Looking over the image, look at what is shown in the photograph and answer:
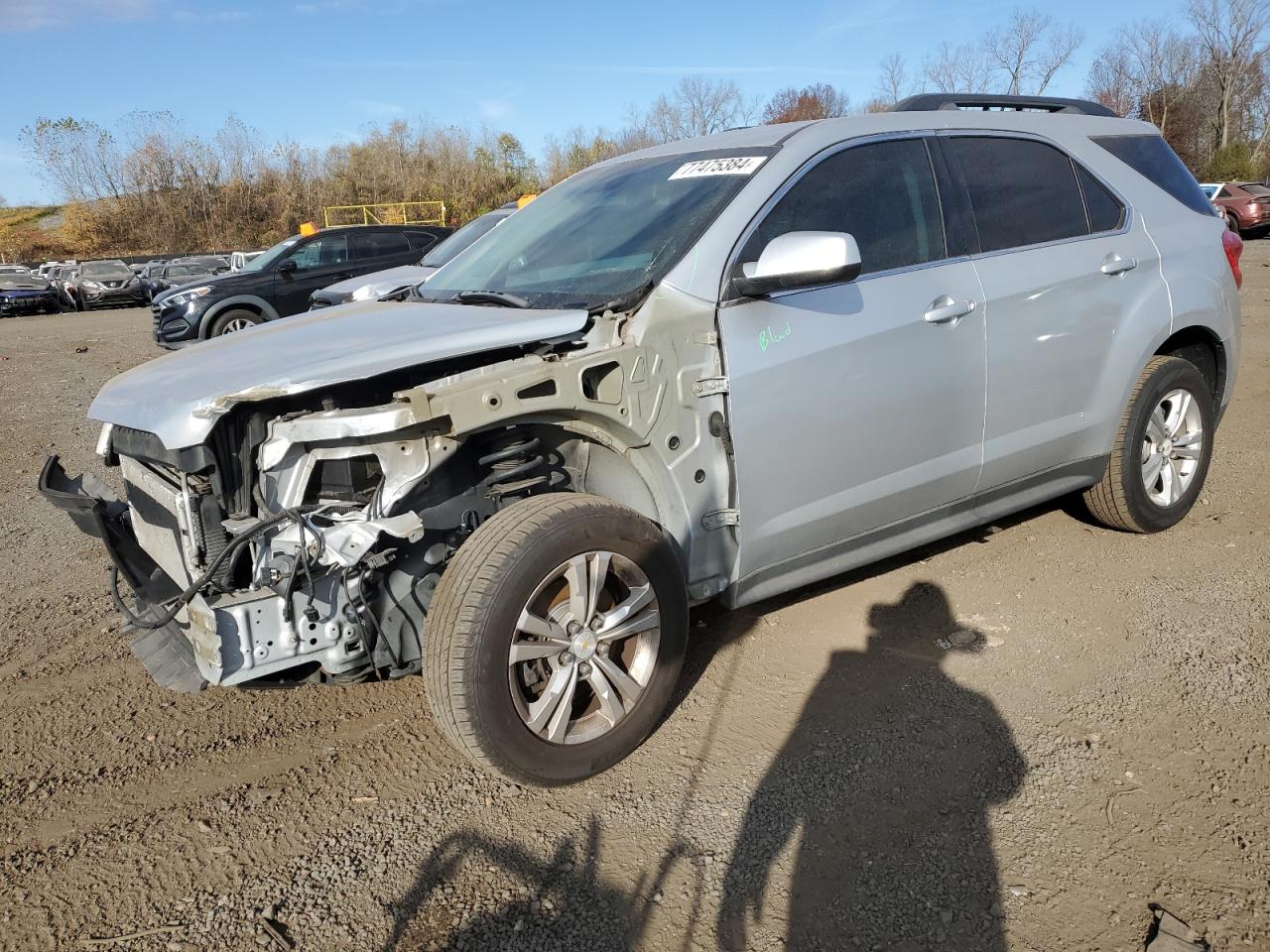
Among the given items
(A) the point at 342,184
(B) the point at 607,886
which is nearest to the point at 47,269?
(A) the point at 342,184

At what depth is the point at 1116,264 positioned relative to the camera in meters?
3.86

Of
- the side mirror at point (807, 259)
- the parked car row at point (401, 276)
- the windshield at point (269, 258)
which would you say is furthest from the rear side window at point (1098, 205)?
the windshield at point (269, 258)

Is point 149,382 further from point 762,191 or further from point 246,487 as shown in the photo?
point 762,191

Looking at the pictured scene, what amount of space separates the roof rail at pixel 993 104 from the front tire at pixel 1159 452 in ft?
4.24

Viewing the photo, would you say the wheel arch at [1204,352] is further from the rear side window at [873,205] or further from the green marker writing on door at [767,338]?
the green marker writing on door at [767,338]

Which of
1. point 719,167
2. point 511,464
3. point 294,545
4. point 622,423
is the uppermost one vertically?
point 719,167

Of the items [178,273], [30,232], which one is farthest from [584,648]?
[30,232]

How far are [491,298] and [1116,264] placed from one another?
261cm

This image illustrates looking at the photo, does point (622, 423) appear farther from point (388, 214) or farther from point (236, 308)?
point (388, 214)

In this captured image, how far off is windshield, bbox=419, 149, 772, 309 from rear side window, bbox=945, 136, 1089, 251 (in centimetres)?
96

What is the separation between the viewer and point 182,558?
2727mm

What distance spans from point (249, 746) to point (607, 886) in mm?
1444

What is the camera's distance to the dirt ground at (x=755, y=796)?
2.28 metres

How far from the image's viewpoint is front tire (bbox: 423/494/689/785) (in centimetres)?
251
